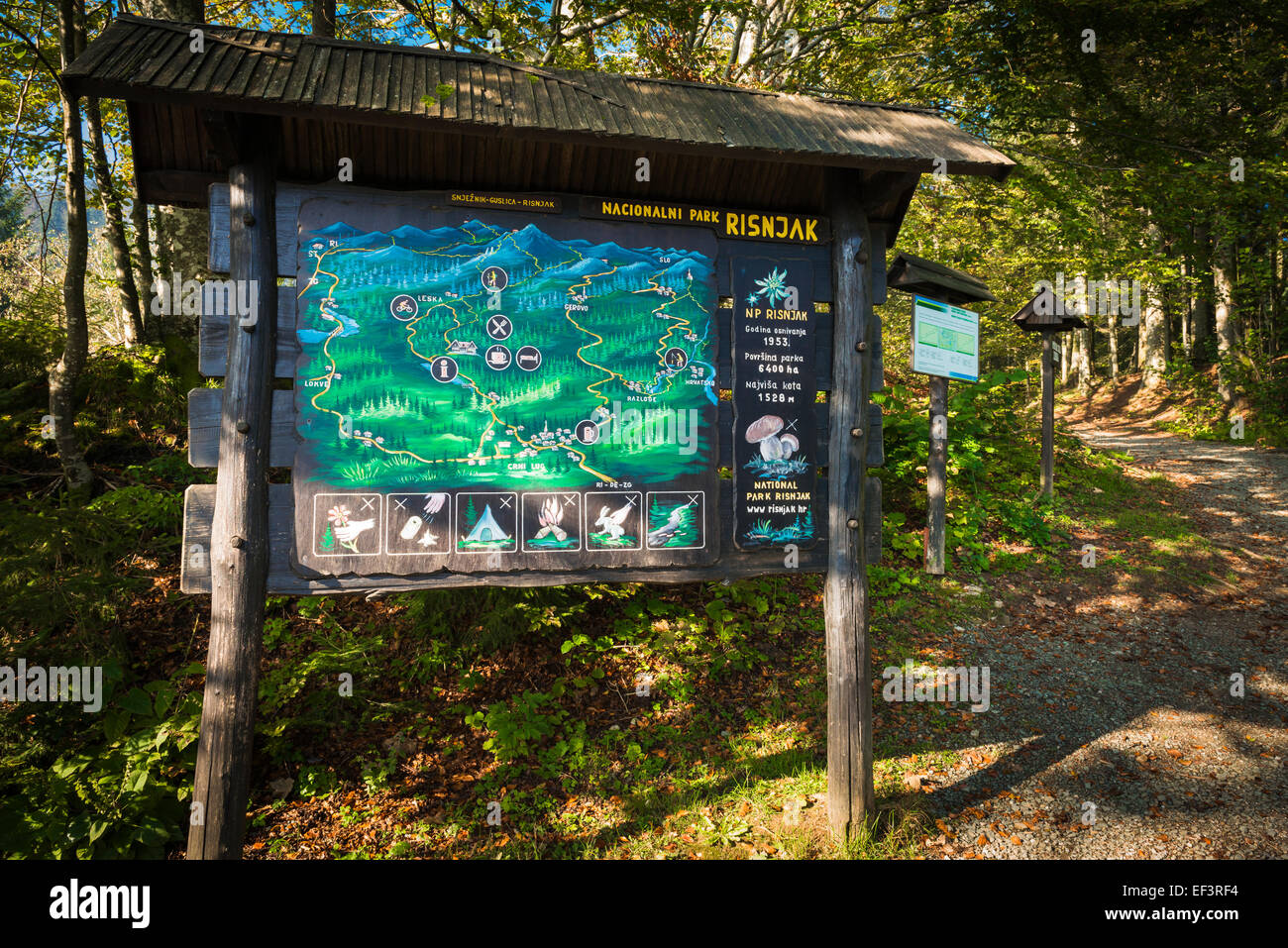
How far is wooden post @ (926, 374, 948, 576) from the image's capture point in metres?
6.12

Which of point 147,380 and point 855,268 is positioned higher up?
point 855,268

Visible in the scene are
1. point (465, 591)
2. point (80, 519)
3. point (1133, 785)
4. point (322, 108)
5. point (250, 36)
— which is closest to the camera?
point (322, 108)

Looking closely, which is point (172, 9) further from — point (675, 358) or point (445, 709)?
point (445, 709)

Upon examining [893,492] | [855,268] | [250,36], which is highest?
[250,36]

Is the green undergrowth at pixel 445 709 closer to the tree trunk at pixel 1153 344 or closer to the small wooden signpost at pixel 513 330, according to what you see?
the small wooden signpost at pixel 513 330

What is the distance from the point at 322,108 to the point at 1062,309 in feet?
34.6

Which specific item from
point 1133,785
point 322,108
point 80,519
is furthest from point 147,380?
point 1133,785

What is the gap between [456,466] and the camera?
13.3 feet

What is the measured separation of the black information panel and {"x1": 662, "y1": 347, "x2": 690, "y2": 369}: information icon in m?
0.35

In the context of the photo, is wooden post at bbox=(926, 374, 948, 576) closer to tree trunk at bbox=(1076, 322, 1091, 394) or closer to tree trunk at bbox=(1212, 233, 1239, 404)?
tree trunk at bbox=(1212, 233, 1239, 404)

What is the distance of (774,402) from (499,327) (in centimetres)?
189

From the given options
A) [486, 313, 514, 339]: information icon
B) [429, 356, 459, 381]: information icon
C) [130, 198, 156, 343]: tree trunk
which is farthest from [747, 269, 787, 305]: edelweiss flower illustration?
[130, 198, 156, 343]: tree trunk

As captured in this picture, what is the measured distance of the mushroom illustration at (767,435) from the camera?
4496 millimetres
